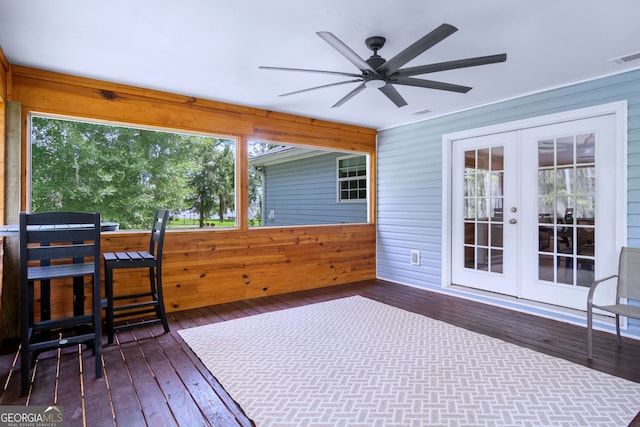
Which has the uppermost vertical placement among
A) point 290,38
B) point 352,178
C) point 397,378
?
point 290,38

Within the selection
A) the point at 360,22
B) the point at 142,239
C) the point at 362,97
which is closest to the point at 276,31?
the point at 360,22

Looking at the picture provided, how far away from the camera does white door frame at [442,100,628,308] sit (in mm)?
3240

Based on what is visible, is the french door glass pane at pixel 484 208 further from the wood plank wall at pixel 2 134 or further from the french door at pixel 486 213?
the wood plank wall at pixel 2 134

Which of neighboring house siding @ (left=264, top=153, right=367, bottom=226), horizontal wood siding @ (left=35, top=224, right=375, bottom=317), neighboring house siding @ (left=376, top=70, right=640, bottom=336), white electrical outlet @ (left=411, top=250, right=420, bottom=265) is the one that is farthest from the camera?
neighboring house siding @ (left=264, top=153, right=367, bottom=226)

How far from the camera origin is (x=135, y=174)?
509 centimetres

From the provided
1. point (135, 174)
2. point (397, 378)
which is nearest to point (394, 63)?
point (397, 378)

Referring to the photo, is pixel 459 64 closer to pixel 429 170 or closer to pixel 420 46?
pixel 420 46

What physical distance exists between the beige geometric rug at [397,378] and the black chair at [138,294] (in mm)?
418

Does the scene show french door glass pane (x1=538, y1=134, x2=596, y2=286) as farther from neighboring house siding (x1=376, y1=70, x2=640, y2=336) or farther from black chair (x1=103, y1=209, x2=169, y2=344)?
black chair (x1=103, y1=209, x2=169, y2=344)

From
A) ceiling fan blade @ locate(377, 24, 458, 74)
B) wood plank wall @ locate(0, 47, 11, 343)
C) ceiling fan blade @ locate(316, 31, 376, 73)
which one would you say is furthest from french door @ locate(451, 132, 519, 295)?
wood plank wall @ locate(0, 47, 11, 343)

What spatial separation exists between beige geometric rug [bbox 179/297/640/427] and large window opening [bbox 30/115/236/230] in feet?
6.67

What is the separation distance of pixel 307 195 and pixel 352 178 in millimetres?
1320

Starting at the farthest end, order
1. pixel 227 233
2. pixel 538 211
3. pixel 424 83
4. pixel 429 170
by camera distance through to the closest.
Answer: pixel 429 170, pixel 227 233, pixel 538 211, pixel 424 83

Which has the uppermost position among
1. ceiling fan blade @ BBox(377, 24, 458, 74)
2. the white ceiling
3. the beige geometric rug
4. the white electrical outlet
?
the white ceiling
